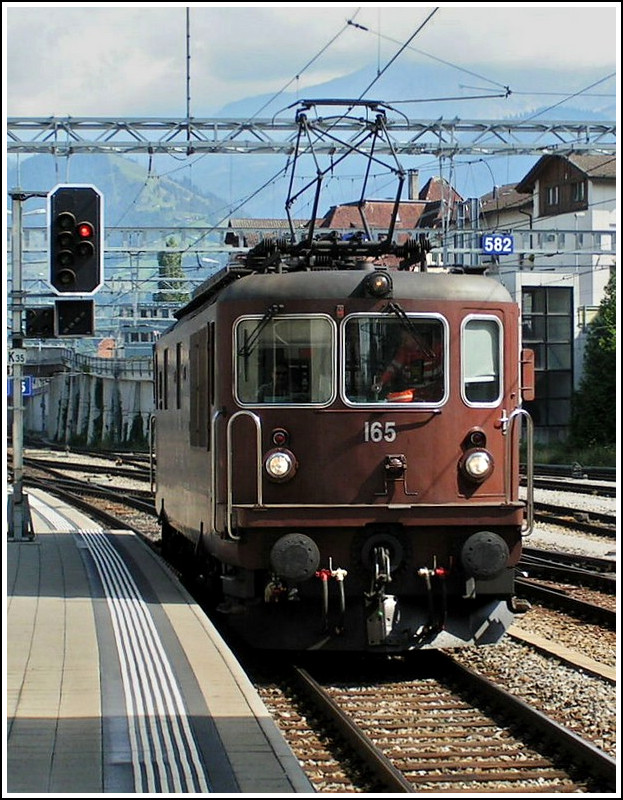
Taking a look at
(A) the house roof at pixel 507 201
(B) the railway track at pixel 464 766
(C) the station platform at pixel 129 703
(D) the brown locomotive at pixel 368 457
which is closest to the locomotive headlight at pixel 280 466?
(D) the brown locomotive at pixel 368 457

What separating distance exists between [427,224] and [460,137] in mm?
31542

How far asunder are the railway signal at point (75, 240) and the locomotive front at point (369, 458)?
2562mm

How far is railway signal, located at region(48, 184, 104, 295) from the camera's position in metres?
12.1

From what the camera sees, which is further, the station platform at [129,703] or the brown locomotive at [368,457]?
the brown locomotive at [368,457]

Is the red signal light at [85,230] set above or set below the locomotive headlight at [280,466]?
above

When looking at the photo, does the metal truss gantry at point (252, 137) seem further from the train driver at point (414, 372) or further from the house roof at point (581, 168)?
the house roof at point (581, 168)

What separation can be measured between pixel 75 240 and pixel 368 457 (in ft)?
13.4

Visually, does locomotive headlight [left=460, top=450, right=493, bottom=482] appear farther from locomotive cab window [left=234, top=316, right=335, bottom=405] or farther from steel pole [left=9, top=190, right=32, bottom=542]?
steel pole [left=9, top=190, right=32, bottom=542]

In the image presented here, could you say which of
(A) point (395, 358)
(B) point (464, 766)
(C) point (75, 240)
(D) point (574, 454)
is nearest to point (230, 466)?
(A) point (395, 358)

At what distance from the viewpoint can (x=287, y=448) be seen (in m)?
9.84

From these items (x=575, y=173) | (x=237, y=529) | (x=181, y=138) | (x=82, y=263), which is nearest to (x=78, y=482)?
(x=181, y=138)

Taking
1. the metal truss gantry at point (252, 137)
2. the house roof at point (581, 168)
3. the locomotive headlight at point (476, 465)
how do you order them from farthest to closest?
the house roof at point (581, 168) → the metal truss gantry at point (252, 137) → the locomotive headlight at point (476, 465)

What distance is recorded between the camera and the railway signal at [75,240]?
12141 mm

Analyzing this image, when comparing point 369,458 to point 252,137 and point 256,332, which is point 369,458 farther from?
point 252,137
